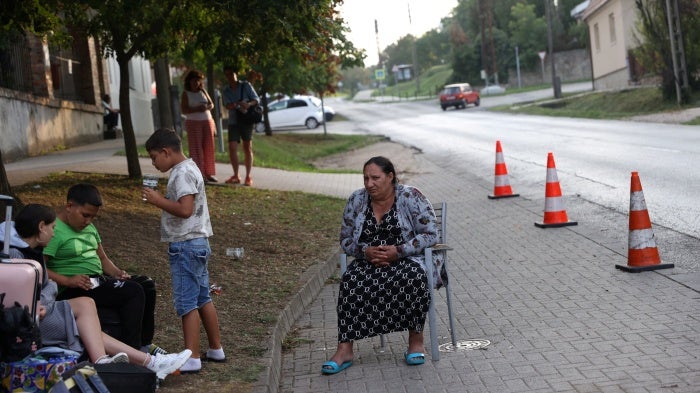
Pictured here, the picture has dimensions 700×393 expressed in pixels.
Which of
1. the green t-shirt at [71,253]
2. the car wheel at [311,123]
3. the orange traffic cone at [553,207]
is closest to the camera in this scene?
the green t-shirt at [71,253]

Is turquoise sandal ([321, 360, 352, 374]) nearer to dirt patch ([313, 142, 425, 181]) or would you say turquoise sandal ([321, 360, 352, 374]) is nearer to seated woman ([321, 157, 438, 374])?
seated woman ([321, 157, 438, 374])

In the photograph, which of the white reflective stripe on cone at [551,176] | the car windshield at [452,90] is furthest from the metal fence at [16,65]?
the car windshield at [452,90]

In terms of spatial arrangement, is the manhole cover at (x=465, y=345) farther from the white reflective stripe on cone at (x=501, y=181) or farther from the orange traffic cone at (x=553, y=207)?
the white reflective stripe on cone at (x=501, y=181)

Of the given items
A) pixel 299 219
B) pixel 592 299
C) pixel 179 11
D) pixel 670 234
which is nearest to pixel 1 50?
pixel 179 11

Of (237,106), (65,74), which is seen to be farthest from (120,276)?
(65,74)

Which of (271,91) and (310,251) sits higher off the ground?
(271,91)

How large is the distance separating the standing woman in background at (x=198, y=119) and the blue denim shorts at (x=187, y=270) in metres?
8.88

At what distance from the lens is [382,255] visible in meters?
7.00

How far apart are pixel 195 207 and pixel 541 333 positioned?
2.54 metres

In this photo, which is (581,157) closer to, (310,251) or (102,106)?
(310,251)

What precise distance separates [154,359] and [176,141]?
1.36 metres

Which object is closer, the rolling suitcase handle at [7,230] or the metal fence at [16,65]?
the rolling suitcase handle at [7,230]

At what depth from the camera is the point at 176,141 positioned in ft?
21.7

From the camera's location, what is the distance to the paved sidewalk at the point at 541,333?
6.19 metres
